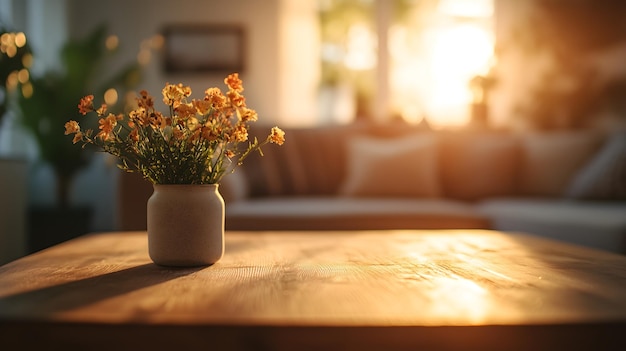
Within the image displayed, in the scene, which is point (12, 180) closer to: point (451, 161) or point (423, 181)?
point (423, 181)

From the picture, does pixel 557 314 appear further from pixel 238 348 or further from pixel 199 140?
pixel 199 140

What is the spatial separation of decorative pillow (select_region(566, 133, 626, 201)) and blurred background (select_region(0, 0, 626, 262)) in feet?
2.47

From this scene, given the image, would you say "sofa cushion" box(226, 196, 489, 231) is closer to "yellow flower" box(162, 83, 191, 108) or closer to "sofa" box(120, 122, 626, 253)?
"sofa" box(120, 122, 626, 253)

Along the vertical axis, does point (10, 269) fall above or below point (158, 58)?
below

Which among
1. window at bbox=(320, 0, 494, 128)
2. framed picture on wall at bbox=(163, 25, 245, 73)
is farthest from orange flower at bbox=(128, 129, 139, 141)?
framed picture on wall at bbox=(163, 25, 245, 73)

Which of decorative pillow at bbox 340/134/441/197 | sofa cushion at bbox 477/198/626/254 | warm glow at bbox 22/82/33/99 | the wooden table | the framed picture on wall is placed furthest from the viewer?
the framed picture on wall

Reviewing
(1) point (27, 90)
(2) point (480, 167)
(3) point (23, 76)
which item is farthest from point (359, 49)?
(3) point (23, 76)

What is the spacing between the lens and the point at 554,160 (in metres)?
2.86

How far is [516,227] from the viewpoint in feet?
7.26

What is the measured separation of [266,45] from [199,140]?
3866mm

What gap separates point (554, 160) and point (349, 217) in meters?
1.32

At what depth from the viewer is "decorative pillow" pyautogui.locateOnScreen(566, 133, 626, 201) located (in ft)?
8.03

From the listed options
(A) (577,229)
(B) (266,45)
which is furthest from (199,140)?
(B) (266,45)

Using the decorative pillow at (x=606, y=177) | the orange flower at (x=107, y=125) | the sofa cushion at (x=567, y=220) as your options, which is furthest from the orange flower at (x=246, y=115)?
the decorative pillow at (x=606, y=177)
